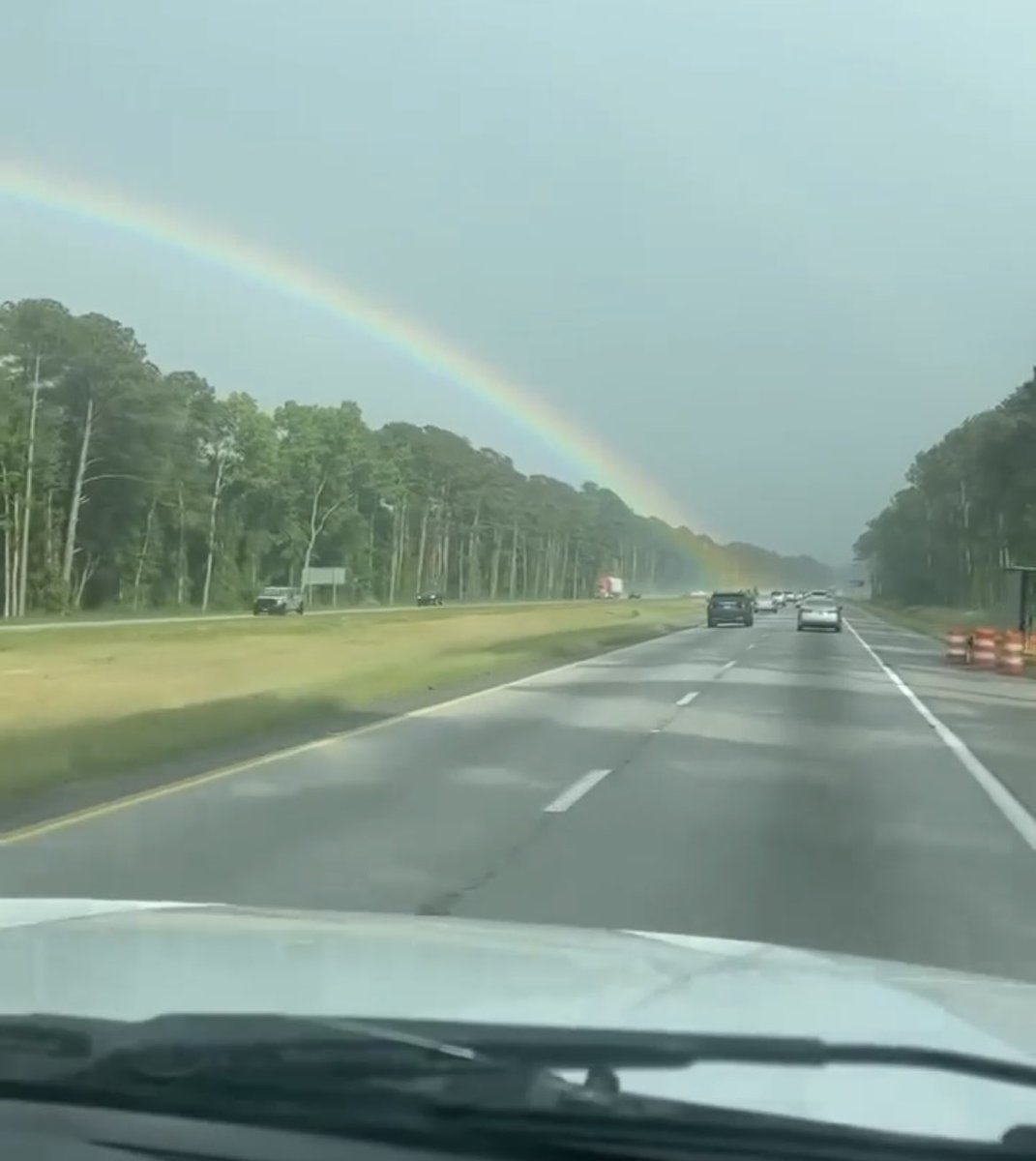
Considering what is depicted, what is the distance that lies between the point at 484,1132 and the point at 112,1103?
28.6 inches

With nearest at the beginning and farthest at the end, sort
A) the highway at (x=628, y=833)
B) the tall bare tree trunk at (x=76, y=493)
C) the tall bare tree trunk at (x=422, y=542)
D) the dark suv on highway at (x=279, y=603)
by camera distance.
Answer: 1. the highway at (x=628, y=833)
2. the tall bare tree trunk at (x=76, y=493)
3. the dark suv on highway at (x=279, y=603)
4. the tall bare tree trunk at (x=422, y=542)

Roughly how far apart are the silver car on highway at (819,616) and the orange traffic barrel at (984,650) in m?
27.0

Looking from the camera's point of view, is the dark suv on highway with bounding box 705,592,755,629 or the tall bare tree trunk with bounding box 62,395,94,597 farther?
the tall bare tree trunk with bounding box 62,395,94,597

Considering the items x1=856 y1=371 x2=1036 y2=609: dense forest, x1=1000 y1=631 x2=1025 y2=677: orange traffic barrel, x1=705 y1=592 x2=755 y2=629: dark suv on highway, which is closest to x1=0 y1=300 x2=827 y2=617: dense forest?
x1=705 y1=592 x2=755 y2=629: dark suv on highway

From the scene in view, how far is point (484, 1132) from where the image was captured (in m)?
2.88

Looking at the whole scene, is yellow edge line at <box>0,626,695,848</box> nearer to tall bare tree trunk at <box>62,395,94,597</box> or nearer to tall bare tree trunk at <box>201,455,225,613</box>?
tall bare tree trunk at <box>62,395,94,597</box>

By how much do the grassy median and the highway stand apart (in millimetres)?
1861

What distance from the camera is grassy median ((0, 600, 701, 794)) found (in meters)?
17.7

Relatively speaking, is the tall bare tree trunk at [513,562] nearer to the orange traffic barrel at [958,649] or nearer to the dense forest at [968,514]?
the dense forest at [968,514]

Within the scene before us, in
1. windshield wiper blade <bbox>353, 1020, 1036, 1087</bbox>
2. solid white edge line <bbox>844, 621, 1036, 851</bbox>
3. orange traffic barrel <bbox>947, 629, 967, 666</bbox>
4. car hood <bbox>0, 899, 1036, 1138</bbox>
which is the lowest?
solid white edge line <bbox>844, 621, 1036, 851</bbox>

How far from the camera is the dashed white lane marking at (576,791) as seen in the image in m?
12.8

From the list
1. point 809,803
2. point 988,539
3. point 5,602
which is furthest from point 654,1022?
point 988,539

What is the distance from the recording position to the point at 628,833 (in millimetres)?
11391

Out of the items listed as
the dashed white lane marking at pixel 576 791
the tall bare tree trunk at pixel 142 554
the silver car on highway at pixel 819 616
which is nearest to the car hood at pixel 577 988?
the dashed white lane marking at pixel 576 791
